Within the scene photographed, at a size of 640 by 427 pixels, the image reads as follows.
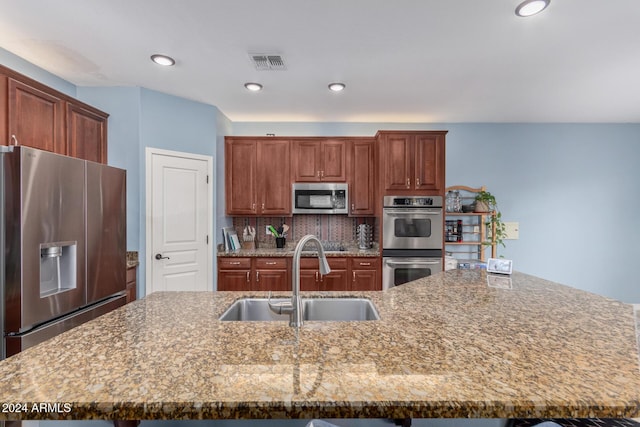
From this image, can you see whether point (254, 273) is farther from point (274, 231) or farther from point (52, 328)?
point (52, 328)

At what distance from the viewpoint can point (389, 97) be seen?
3.22 m

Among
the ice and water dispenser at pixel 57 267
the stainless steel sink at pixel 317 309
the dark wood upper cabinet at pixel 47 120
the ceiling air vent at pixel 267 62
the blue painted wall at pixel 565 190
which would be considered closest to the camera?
the stainless steel sink at pixel 317 309

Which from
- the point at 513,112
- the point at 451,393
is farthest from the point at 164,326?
the point at 513,112

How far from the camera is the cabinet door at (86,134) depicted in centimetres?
253

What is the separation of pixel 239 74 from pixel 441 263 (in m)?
2.89

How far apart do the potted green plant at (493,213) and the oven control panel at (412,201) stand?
0.75m

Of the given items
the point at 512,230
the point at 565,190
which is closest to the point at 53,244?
the point at 512,230

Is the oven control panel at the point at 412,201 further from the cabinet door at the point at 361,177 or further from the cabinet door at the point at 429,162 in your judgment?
the cabinet door at the point at 361,177

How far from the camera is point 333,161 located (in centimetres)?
380

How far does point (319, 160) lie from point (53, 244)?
268 centimetres

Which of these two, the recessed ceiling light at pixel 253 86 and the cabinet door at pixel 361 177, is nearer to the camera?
the recessed ceiling light at pixel 253 86

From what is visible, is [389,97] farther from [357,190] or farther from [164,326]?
[164,326]

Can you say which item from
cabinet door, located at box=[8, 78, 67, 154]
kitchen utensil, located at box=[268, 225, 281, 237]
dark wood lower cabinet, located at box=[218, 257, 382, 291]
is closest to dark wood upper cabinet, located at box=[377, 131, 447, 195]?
dark wood lower cabinet, located at box=[218, 257, 382, 291]

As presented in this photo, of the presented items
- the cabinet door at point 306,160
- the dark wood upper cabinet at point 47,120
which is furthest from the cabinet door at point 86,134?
the cabinet door at point 306,160
